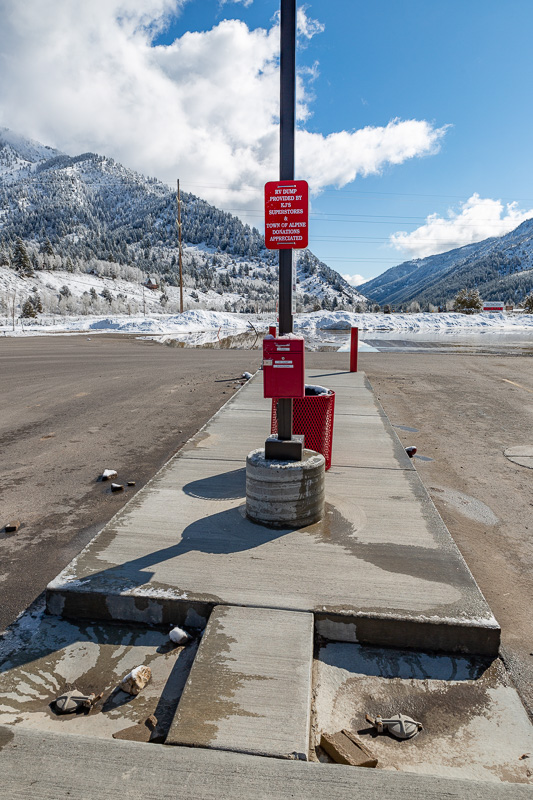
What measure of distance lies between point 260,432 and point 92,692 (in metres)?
4.45

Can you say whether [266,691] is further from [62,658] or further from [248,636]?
[62,658]

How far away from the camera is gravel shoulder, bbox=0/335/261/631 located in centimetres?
410

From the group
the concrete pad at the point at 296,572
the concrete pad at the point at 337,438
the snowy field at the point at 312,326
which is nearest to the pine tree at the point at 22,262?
the snowy field at the point at 312,326

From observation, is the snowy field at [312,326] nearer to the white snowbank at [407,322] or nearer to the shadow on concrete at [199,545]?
the white snowbank at [407,322]

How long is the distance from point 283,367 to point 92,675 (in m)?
2.33

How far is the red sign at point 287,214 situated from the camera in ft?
12.0

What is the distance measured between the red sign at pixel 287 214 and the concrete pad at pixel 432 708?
2810mm

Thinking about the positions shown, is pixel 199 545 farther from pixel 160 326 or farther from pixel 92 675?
pixel 160 326

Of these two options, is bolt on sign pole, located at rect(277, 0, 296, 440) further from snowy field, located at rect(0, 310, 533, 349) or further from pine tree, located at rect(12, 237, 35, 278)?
pine tree, located at rect(12, 237, 35, 278)

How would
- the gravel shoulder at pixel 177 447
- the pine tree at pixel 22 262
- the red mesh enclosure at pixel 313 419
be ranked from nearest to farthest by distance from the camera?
1. the gravel shoulder at pixel 177 447
2. the red mesh enclosure at pixel 313 419
3. the pine tree at pixel 22 262

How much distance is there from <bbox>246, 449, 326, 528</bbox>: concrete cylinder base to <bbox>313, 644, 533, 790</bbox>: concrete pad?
117cm

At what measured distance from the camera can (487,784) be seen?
1906 millimetres

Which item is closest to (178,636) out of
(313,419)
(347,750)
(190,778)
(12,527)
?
(190,778)

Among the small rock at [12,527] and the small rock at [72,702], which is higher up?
the small rock at [12,527]
